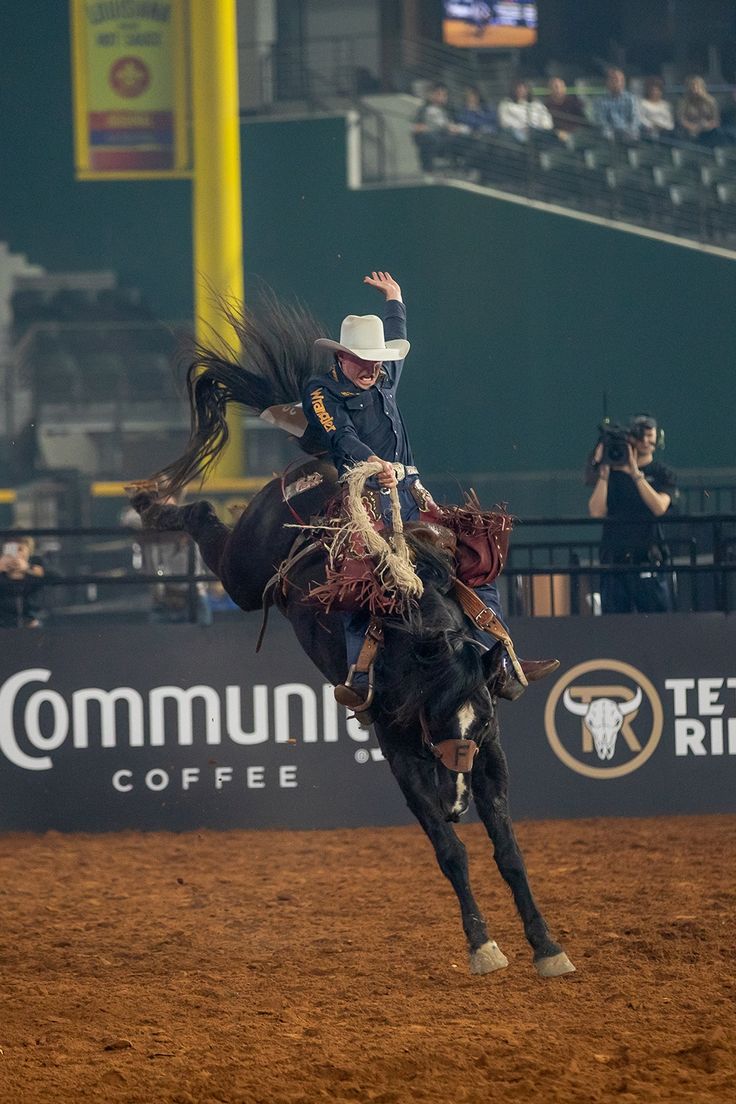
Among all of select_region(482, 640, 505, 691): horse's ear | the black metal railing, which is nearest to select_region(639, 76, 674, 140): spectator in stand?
the black metal railing

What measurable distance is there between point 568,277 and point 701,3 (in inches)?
264

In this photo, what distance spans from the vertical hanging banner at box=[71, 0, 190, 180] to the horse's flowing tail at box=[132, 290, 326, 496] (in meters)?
11.9

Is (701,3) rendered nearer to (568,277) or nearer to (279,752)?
(568,277)

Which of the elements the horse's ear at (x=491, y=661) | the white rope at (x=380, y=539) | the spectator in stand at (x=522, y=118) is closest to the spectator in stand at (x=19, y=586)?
the white rope at (x=380, y=539)

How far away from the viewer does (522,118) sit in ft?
64.4

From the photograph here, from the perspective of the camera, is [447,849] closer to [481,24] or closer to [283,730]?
[283,730]

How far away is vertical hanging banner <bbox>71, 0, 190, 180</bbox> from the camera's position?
18.6m

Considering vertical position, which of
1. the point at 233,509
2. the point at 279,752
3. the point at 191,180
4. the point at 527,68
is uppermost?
the point at 527,68

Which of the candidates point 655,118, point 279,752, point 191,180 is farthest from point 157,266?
point 279,752

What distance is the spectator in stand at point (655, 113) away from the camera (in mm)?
19906

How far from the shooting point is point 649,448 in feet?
33.4

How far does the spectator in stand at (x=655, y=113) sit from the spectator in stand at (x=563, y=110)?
0.86 meters

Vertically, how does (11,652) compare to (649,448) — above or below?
below

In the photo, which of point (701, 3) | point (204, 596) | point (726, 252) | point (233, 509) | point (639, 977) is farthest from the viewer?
point (701, 3)
